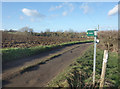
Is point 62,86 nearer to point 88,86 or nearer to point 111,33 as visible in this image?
point 88,86

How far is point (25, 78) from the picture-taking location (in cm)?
476

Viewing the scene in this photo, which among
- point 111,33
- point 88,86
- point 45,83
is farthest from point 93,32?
point 111,33

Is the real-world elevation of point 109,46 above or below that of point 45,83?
above

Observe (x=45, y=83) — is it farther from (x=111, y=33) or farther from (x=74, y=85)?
(x=111, y=33)

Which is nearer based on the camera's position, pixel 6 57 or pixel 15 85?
pixel 15 85

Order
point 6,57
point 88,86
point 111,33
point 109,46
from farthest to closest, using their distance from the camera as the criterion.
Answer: point 109,46 → point 111,33 → point 6,57 → point 88,86

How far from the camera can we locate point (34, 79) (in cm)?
470

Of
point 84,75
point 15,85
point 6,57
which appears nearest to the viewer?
point 15,85

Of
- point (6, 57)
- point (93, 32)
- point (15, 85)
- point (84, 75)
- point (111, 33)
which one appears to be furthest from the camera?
point (111, 33)

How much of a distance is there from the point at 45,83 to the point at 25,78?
1.23 metres

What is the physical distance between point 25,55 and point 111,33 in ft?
31.4

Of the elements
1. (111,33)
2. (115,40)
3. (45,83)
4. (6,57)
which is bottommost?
(45,83)

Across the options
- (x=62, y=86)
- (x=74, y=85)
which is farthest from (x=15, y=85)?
(x=74, y=85)

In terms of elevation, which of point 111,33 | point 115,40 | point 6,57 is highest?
point 111,33
